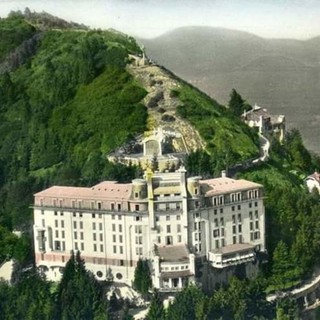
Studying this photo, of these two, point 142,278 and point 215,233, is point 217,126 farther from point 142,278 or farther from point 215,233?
point 142,278

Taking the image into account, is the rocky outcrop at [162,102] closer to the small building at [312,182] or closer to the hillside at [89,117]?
the hillside at [89,117]

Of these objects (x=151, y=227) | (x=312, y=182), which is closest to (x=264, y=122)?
(x=312, y=182)

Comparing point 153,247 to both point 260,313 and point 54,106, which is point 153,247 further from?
point 54,106

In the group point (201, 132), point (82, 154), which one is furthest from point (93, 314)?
point (201, 132)

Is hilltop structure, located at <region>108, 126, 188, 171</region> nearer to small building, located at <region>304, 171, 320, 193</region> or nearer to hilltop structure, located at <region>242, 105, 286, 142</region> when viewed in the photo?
small building, located at <region>304, 171, 320, 193</region>

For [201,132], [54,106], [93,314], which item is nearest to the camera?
[93,314]

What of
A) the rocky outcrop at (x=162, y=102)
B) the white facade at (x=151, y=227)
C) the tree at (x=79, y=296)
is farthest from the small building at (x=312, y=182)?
the tree at (x=79, y=296)

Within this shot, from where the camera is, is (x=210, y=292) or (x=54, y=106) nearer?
(x=210, y=292)
